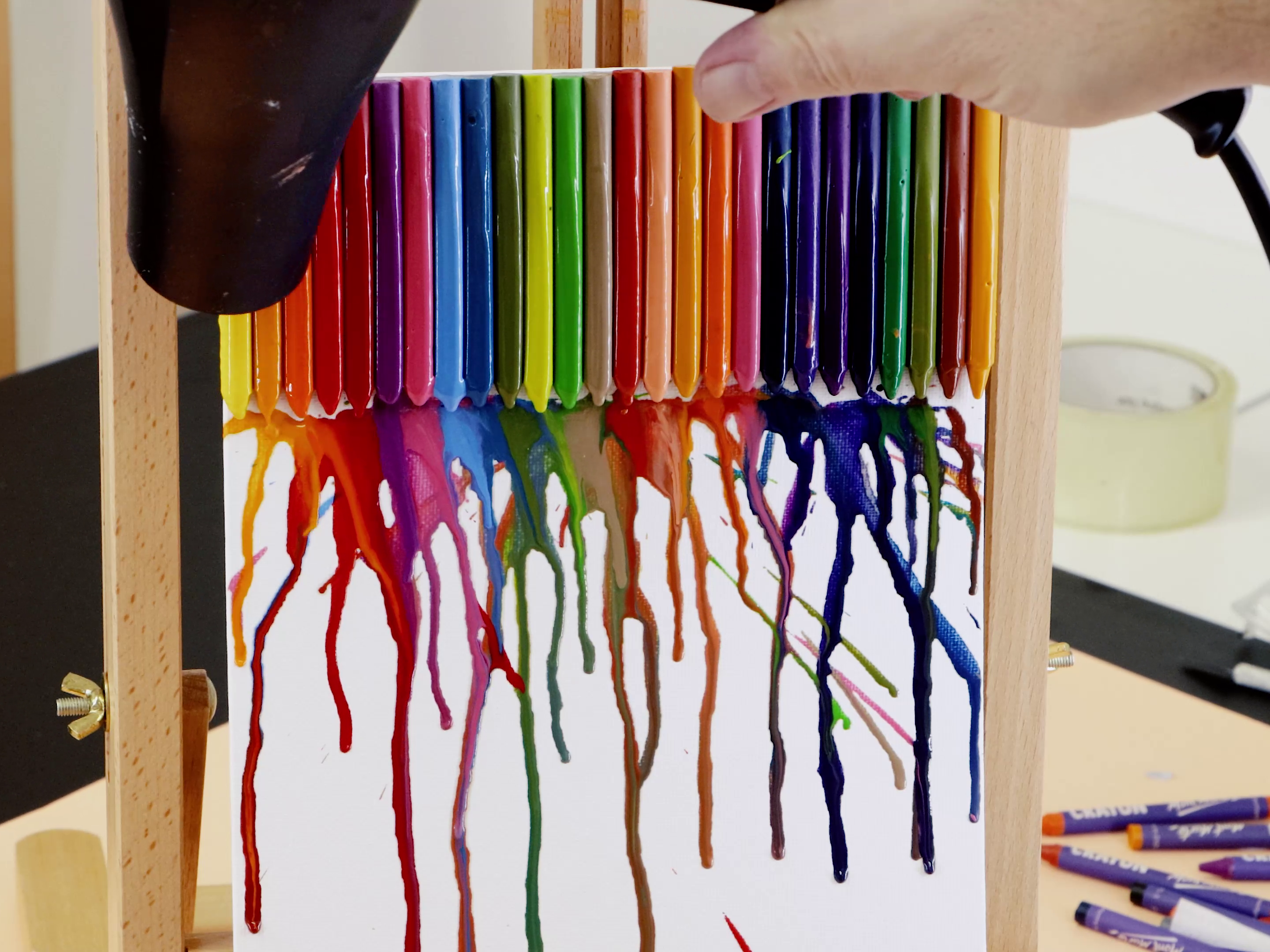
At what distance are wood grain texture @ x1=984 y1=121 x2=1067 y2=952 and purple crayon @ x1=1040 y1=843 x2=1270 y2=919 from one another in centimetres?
7

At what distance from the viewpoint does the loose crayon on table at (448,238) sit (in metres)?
0.46

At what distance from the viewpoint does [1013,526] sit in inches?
20.4

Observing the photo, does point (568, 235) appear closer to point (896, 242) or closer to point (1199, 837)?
point (896, 242)

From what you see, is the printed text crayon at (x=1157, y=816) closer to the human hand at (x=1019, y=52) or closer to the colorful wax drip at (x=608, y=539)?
the colorful wax drip at (x=608, y=539)

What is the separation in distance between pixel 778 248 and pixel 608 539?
0.36 ft

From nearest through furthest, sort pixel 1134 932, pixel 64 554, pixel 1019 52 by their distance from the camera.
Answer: pixel 1019 52 < pixel 1134 932 < pixel 64 554

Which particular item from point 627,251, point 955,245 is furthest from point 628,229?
point 955,245

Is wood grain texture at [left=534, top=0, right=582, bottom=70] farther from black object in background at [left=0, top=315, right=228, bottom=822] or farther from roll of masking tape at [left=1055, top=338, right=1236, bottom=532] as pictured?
roll of masking tape at [left=1055, top=338, right=1236, bottom=532]

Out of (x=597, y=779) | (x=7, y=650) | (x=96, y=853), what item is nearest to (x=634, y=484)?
(x=597, y=779)

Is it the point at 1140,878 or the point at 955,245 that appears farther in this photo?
the point at 1140,878

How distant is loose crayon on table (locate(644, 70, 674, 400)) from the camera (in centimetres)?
47

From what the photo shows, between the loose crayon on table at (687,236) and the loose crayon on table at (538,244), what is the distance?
40mm

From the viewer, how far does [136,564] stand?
460 mm

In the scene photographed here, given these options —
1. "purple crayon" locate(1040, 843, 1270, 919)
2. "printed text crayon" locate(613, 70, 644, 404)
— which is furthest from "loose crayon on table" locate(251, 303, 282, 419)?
"purple crayon" locate(1040, 843, 1270, 919)
